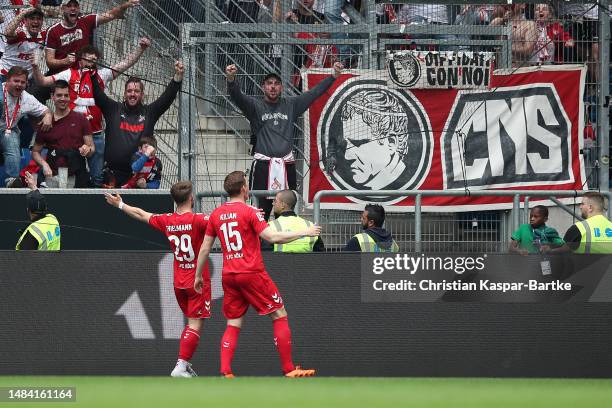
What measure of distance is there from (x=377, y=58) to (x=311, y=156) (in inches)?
58.8

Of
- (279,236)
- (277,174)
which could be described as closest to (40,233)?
(277,174)

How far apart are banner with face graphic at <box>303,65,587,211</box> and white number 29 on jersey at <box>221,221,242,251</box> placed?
12.1 ft

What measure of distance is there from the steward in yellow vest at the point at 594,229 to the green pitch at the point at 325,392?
5.40ft

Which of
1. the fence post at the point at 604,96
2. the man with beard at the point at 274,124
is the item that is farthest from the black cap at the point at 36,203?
the fence post at the point at 604,96

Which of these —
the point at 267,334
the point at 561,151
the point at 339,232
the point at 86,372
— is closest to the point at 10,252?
the point at 86,372

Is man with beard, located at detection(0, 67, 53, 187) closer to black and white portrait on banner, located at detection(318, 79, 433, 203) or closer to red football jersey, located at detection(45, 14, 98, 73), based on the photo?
red football jersey, located at detection(45, 14, 98, 73)

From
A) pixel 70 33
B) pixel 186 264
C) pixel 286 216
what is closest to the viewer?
pixel 186 264

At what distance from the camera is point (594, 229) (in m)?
12.8

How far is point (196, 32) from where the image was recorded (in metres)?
14.9

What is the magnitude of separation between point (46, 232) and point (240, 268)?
2.66 metres

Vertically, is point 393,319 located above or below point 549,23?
below

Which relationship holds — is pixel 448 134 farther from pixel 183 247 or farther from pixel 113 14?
pixel 183 247

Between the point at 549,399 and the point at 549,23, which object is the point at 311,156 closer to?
the point at 549,23

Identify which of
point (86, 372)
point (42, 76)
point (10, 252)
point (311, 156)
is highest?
point (42, 76)
